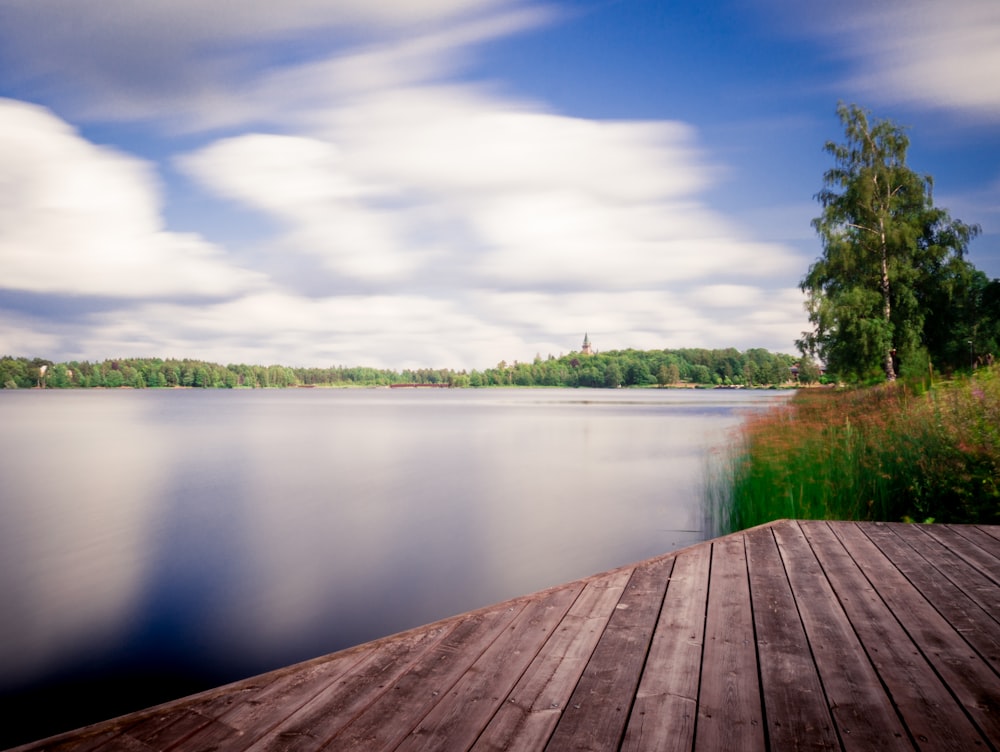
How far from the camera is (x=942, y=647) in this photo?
237 centimetres

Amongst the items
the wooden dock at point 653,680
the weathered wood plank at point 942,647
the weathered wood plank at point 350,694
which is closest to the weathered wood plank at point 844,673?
the wooden dock at point 653,680

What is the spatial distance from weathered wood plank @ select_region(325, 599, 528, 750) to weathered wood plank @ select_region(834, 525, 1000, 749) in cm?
169

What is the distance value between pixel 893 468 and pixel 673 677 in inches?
202

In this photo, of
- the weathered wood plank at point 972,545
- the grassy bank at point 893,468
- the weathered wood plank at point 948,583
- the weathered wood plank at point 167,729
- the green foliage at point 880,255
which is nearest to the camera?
the weathered wood plank at point 167,729

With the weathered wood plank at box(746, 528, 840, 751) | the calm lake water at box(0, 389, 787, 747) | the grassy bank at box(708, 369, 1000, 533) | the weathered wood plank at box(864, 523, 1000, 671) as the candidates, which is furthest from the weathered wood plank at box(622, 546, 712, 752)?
the grassy bank at box(708, 369, 1000, 533)

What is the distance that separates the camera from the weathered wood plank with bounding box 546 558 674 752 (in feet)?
5.75

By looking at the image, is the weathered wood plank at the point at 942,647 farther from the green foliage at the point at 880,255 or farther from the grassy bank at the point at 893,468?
the green foliage at the point at 880,255

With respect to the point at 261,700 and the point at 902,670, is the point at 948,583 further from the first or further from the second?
the point at 261,700

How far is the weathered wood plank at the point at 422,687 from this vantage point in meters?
1.79

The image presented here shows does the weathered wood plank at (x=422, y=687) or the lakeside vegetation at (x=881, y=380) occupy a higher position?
the lakeside vegetation at (x=881, y=380)

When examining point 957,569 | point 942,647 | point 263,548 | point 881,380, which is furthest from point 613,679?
point 881,380

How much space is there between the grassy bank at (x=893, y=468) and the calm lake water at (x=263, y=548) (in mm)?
1398

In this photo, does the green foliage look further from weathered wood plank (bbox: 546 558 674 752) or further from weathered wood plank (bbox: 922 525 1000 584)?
weathered wood plank (bbox: 546 558 674 752)

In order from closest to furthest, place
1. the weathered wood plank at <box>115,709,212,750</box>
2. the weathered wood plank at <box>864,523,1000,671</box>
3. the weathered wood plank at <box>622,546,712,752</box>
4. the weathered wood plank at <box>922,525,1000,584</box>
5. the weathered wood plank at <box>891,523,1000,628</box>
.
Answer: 1. the weathered wood plank at <box>622,546,712,752</box>
2. the weathered wood plank at <box>115,709,212,750</box>
3. the weathered wood plank at <box>864,523,1000,671</box>
4. the weathered wood plank at <box>891,523,1000,628</box>
5. the weathered wood plank at <box>922,525,1000,584</box>
